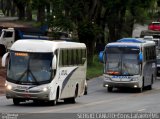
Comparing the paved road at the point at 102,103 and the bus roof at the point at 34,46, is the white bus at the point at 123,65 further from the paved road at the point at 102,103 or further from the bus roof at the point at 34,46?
the bus roof at the point at 34,46

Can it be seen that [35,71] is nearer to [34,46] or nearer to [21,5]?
[34,46]

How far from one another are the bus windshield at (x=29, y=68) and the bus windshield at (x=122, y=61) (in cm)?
1415

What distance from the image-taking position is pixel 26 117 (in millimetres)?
22750

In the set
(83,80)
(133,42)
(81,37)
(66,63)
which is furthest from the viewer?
(81,37)

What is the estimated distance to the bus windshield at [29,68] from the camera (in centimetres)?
2867

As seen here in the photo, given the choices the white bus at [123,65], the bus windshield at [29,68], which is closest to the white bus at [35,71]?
the bus windshield at [29,68]

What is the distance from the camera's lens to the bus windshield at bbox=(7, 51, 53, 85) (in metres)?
28.7

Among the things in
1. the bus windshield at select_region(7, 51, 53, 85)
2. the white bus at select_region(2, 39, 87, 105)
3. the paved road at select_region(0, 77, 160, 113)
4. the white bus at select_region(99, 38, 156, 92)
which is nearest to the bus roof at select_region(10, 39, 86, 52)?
the white bus at select_region(2, 39, 87, 105)

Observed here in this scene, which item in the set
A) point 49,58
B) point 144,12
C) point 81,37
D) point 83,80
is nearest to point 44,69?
point 49,58

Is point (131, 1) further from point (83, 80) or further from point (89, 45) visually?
point (83, 80)

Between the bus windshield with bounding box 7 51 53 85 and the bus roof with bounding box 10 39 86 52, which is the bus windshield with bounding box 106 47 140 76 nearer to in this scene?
the bus roof with bounding box 10 39 86 52

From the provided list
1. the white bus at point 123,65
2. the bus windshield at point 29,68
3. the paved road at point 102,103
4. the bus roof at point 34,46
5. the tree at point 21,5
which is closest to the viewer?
the paved road at point 102,103

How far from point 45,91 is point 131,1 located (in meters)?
37.6

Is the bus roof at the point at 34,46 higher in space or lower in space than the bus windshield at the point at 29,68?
higher
